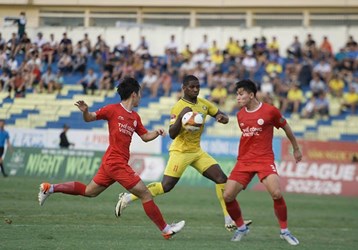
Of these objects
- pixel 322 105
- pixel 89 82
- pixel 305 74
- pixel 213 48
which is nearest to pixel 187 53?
pixel 213 48

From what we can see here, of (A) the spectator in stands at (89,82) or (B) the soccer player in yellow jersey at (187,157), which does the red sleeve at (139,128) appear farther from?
(A) the spectator in stands at (89,82)

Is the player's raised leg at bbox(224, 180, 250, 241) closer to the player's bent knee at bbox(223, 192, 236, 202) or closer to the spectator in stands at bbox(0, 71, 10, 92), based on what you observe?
the player's bent knee at bbox(223, 192, 236, 202)

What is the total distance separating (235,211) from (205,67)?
26119 millimetres

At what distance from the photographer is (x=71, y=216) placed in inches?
722

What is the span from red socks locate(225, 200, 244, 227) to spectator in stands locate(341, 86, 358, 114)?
22.9 metres

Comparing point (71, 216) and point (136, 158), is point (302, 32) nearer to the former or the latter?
point (136, 158)

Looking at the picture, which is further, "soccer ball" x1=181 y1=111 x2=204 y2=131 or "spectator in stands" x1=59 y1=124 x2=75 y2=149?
"spectator in stands" x1=59 y1=124 x2=75 y2=149

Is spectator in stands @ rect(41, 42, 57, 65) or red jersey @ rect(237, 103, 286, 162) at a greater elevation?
spectator in stands @ rect(41, 42, 57, 65)

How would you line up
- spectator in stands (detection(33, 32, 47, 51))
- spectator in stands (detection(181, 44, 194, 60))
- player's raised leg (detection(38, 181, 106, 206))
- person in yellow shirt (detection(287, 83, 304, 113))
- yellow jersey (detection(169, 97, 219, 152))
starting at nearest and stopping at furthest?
player's raised leg (detection(38, 181, 106, 206)) < yellow jersey (detection(169, 97, 219, 152)) < person in yellow shirt (detection(287, 83, 304, 113)) < spectator in stands (detection(33, 32, 47, 51)) < spectator in stands (detection(181, 44, 194, 60))

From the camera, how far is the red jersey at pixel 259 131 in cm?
1505

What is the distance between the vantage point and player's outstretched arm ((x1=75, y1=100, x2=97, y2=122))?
554 inches

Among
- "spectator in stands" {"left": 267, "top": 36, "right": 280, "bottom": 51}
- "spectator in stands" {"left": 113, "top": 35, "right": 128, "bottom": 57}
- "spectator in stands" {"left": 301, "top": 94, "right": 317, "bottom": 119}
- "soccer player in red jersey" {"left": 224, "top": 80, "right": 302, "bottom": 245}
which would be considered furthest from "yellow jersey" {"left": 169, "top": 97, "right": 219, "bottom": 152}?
"spectator in stands" {"left": 113, "top": 35, "right": 128, "bottom": 57}

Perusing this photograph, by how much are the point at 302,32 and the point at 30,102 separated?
1317 centimetres

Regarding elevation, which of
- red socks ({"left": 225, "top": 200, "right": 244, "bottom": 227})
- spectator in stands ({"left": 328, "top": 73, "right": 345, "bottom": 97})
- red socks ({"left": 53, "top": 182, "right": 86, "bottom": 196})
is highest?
spectator in stands ({"left": 328, "top": 73, "right": 345, "bottom": 97})
